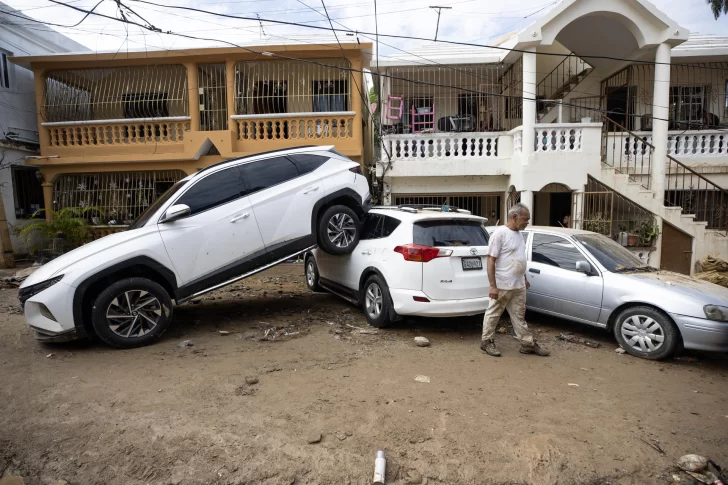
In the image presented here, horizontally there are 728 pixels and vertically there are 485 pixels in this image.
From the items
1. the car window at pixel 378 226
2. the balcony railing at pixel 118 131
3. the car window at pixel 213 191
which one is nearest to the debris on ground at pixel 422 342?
the car window at pixel 378 226

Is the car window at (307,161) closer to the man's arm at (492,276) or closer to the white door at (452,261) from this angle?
the white door at (452,261)

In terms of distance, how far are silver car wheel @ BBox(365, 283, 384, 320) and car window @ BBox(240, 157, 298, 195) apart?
6.16 ft

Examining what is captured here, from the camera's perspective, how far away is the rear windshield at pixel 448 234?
5.10 m

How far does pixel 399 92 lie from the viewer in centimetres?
1301

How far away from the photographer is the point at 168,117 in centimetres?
1109

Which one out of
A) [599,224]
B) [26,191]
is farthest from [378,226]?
[26,191]

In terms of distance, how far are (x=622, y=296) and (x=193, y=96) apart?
1061cm

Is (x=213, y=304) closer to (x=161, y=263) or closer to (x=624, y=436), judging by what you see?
(x=161, y=263)

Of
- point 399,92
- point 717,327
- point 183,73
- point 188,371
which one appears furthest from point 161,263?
point 399,92

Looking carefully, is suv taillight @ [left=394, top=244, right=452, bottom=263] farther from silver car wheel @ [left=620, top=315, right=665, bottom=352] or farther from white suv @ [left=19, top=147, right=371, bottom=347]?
silver car wheel @ [left=620, top=315, right=665, bottom=352]

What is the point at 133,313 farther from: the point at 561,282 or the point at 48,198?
the point at 48,198

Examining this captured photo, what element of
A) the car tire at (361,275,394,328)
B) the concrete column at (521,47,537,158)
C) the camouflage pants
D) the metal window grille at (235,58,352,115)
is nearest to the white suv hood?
the car tire at (361,275,394,328)

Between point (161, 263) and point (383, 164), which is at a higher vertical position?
point (383, 164)

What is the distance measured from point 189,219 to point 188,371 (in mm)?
1843
